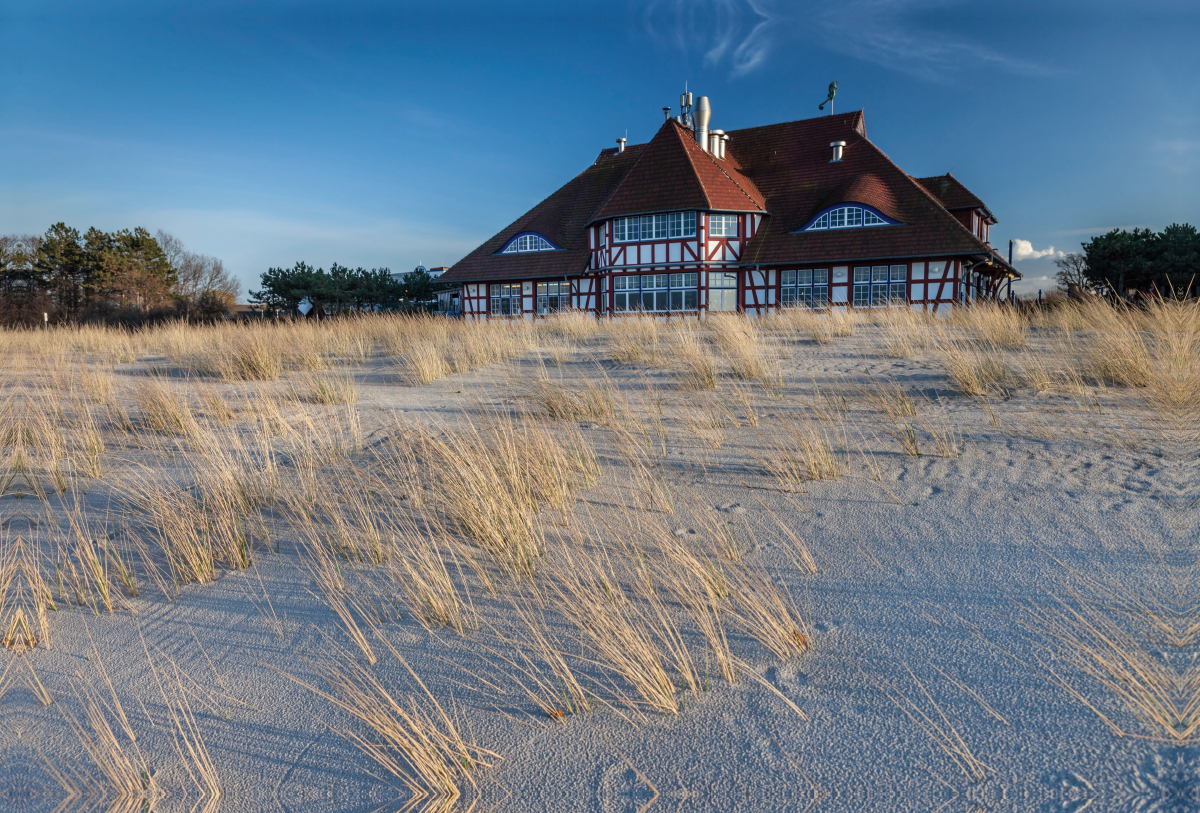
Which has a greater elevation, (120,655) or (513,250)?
(513,250)

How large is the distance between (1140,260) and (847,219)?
1494cm

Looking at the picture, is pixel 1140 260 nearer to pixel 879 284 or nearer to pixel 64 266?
pixel 879 284

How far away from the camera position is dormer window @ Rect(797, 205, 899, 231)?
71.8 ft

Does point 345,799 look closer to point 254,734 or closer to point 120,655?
point 254,734

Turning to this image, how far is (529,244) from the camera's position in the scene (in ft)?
87.3

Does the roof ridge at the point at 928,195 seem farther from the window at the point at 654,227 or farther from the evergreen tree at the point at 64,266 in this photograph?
the evergreen tree at the point at 64,266

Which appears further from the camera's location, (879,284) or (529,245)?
(529,245)

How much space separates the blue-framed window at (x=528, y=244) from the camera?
26.4 meters

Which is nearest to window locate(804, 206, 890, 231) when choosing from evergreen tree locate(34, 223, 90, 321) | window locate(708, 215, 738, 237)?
window locate(708, 215, 738, 237)

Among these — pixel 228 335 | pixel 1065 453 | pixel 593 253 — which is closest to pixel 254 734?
pixel 1065 453

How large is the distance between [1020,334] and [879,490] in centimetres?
651

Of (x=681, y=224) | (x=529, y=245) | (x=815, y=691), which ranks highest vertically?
(x=681, y=224)

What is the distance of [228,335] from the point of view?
12.5 m

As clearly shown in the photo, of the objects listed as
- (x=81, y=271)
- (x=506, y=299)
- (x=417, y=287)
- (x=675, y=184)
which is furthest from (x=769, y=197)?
(x=81, y=271)
